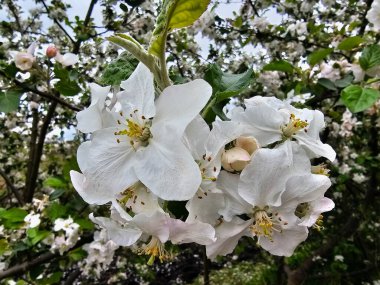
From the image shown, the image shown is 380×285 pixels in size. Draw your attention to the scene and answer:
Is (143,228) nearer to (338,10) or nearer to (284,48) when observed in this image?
(284,48)

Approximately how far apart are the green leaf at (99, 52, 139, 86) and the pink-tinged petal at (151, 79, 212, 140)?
0.49ft

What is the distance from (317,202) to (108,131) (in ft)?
1.35

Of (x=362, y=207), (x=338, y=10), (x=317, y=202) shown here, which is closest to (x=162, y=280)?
(x=362, y=207)

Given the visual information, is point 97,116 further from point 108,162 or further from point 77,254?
point 77,254

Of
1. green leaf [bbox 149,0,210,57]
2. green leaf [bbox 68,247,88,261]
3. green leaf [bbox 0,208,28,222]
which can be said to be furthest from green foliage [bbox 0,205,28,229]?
green leaf [bbox 149,0,210,57]

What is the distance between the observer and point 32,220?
218 centimetres

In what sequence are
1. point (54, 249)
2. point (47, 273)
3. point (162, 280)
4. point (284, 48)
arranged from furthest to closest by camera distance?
point (162, 280) < point (284, 48) < point (47, 273) < point (54, 249)

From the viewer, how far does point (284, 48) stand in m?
3.79

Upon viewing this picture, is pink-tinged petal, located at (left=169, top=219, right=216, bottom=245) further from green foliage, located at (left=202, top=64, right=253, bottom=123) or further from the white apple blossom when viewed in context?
green foliage, located at (left=202, top=64, right=253, bottom=123)

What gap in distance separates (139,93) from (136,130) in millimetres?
67

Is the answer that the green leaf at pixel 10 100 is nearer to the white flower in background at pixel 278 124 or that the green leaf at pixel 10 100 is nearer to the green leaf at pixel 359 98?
the white flower in background at pixel 278 124

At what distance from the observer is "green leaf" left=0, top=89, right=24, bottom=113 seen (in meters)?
1.62

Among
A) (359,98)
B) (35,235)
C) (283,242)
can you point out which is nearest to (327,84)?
(359,98)

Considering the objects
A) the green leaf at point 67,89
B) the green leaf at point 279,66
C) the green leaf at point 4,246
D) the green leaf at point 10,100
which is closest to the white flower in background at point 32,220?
the green leaf at point 4,246
